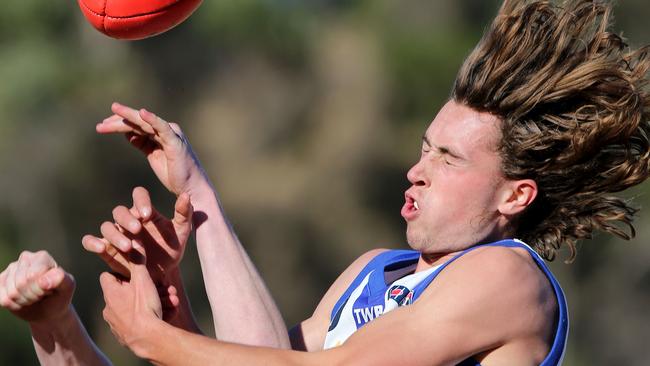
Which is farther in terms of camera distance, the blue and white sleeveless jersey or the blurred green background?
the blurred green background

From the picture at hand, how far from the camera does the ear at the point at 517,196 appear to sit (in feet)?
13.5

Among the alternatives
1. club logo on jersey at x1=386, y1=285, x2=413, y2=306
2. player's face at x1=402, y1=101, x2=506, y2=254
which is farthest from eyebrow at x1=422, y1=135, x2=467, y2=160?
club logo on jersey at x1=386, y1=285, x2=413, y2=306

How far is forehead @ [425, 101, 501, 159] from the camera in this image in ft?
13.3

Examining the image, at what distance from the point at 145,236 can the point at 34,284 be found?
0.60 meters

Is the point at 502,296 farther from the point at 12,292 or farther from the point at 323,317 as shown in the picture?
the point at 12,292

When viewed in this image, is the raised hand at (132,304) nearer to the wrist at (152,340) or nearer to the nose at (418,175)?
the wrist at (152,340)

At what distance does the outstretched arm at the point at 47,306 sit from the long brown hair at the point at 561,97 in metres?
1.38

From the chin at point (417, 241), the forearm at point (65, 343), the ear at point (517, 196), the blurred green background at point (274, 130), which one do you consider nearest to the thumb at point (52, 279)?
the forearm at point (65, 343)

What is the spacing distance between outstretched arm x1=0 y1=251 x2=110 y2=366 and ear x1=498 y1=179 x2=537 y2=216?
136cm

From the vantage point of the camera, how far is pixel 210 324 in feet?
60.2

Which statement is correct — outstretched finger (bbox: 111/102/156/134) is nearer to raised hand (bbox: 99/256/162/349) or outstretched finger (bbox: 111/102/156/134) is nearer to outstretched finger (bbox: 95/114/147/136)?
outstretched finger (bbox: 95/114/147/136)

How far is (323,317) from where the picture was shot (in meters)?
4.51

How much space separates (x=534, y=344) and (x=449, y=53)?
15476mm

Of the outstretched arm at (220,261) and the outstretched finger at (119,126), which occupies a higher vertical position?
the outstretched finger at (119,126)
